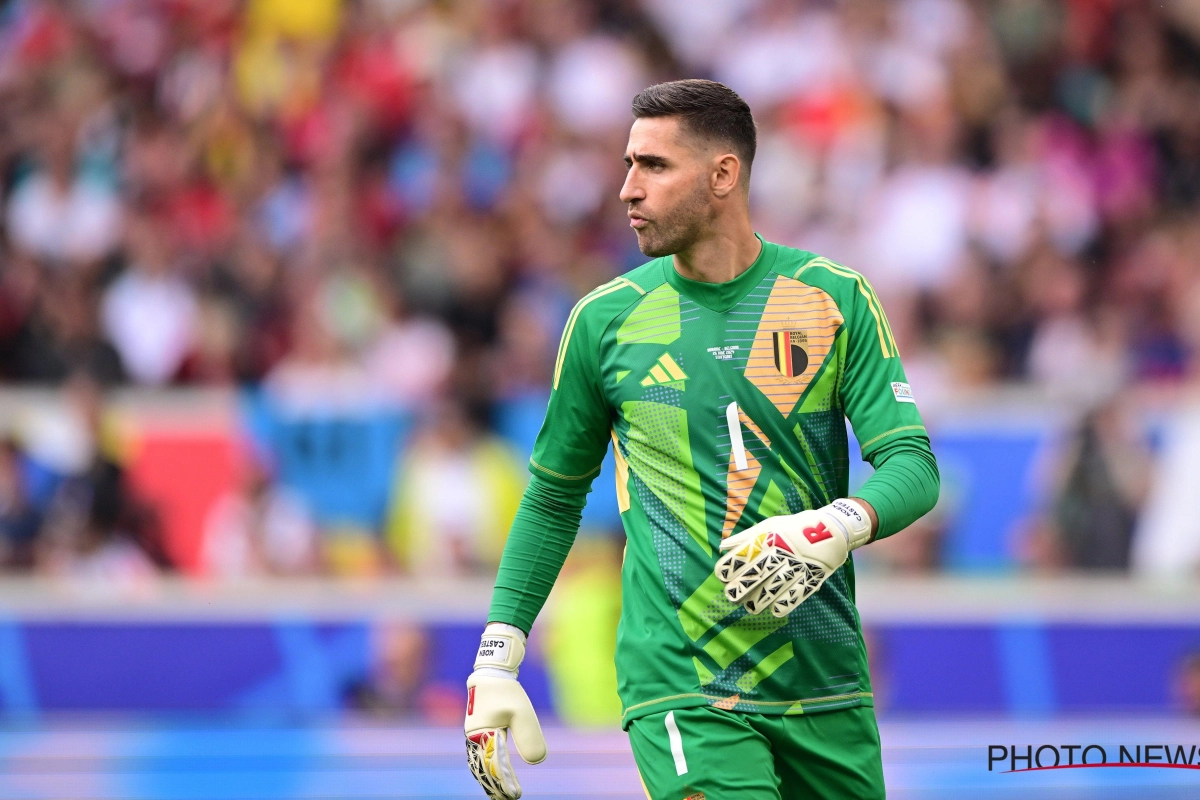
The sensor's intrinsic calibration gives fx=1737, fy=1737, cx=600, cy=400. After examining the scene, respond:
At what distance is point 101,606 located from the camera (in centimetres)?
1035

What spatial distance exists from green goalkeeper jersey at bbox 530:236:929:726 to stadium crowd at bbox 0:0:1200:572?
20.1 feet

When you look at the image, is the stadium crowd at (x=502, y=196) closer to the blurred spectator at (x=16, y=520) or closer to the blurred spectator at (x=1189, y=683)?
the blurred spectator at (x=16, y=520)

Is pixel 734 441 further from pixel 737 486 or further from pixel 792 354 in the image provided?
pixel 792 354

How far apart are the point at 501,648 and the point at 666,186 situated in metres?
1.27

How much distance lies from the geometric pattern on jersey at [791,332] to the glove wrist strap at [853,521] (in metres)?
0.39

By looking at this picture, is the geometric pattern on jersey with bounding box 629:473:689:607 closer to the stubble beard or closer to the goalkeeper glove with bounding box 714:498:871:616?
the goalkeeper glove with bounding box 714:498:871:616

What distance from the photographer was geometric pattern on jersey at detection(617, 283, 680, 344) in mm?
4461

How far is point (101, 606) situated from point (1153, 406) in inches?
251

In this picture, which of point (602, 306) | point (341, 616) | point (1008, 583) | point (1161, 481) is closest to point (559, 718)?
point (341, 616)

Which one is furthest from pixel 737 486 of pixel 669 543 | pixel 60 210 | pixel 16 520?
pixel 60 210

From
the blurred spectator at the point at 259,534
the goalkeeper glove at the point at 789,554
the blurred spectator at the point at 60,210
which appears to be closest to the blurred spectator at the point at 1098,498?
the blurred spectator at the point at 259,534

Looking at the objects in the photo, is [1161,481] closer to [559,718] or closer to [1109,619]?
[1109,619]

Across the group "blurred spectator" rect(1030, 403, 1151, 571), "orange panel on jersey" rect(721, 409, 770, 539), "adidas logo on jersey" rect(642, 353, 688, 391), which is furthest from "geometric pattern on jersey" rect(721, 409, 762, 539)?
"blurred spectator" rect(1030, 403, 1151, 571)

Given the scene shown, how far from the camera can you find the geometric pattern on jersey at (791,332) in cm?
434
